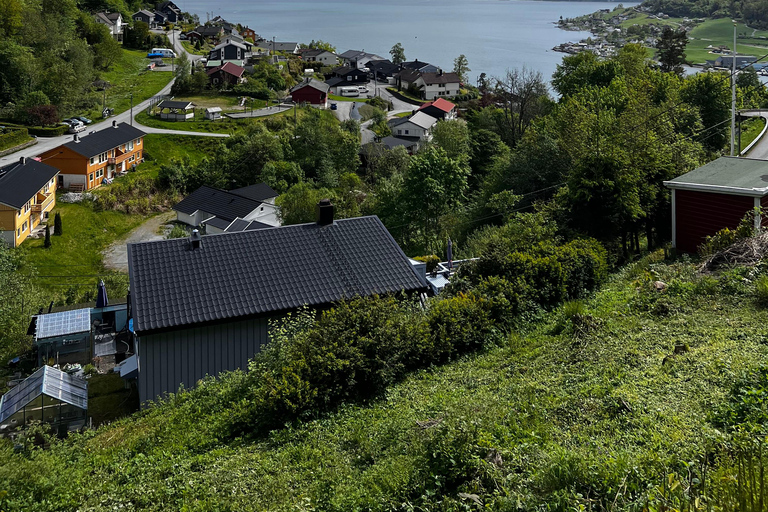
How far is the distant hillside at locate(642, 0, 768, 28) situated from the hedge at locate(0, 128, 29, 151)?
8227 cm

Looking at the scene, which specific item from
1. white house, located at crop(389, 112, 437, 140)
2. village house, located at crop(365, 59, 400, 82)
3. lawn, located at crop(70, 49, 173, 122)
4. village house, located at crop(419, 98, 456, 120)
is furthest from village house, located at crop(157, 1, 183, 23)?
white house, located at crop(389, 112, 437, 140)

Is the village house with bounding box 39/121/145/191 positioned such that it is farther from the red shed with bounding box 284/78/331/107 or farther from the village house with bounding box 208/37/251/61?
the village house with bounding box 208/37/251/61

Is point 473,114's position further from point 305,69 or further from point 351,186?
point 305,69

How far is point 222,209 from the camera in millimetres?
35688

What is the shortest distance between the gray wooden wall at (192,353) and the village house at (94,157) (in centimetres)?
3294

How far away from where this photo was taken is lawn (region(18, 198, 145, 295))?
1125 inches

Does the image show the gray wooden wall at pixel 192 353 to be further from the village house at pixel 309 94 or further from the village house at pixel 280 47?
the village house at pixel 280 47

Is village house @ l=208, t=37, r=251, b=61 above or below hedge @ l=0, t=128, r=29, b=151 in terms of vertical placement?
above

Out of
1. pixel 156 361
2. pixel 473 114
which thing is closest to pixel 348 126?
pixel 473 114

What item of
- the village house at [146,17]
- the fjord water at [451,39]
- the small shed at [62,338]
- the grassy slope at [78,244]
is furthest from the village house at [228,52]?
the small shed at [62,338]

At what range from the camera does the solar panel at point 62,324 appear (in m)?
15.0

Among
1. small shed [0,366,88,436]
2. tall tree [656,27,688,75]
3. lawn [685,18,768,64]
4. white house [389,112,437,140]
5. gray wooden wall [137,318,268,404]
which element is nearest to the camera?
small shed [0,366,88,436]

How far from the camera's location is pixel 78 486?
229 inches

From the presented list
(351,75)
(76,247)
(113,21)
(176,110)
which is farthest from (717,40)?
(113,21)
